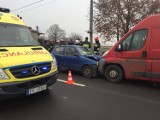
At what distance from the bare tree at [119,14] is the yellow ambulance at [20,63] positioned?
71.1 feet

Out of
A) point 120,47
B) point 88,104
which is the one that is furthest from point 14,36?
point 120,47

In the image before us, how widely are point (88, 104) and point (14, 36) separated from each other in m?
2.87

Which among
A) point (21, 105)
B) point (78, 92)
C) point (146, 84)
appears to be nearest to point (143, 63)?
point (146, 84)

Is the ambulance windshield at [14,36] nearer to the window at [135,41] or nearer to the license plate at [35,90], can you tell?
the license plate at [35,90]

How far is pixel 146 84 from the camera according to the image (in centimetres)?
875

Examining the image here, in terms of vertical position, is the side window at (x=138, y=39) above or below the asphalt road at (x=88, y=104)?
above

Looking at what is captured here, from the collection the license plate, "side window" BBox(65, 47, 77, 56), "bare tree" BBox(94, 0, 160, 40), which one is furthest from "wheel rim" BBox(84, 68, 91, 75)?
"bare tree" BBox(94, 0, 160, 40)

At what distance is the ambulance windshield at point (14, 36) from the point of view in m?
6.55

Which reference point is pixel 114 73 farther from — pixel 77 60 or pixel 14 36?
pixel 14 36

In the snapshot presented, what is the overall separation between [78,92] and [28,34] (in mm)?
2383

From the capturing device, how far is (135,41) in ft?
27.6

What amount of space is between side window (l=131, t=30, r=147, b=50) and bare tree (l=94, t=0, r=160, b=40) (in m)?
19.7

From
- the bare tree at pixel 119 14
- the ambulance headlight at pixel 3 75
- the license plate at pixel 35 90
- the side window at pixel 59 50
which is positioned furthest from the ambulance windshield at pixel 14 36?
the bare tree at pixel 119 14

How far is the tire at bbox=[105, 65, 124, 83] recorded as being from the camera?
885 cm
